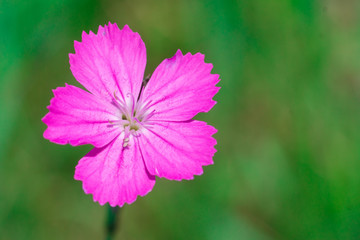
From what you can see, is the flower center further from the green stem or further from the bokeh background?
the bokeh background

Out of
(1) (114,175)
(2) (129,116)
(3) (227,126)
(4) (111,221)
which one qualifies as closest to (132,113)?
(2) (129,116)

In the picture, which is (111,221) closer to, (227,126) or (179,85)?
(179,85)

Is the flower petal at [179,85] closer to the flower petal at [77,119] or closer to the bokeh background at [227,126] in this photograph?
the flower petal at [77,119]

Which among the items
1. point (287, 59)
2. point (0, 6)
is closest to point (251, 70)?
point (287, 59)

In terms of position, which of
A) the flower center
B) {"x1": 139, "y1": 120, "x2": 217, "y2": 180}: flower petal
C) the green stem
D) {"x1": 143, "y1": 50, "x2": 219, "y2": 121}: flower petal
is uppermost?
{"x1": 143, "y1": 50, "x2": 219, "y2": 121}: flower petal

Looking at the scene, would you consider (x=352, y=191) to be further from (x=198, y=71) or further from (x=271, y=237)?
(x=198, y=71)

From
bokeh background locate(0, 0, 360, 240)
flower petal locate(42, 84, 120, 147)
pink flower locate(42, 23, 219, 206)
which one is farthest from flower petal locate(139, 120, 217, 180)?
bokeh background locate(0, 0, 360, 240)
